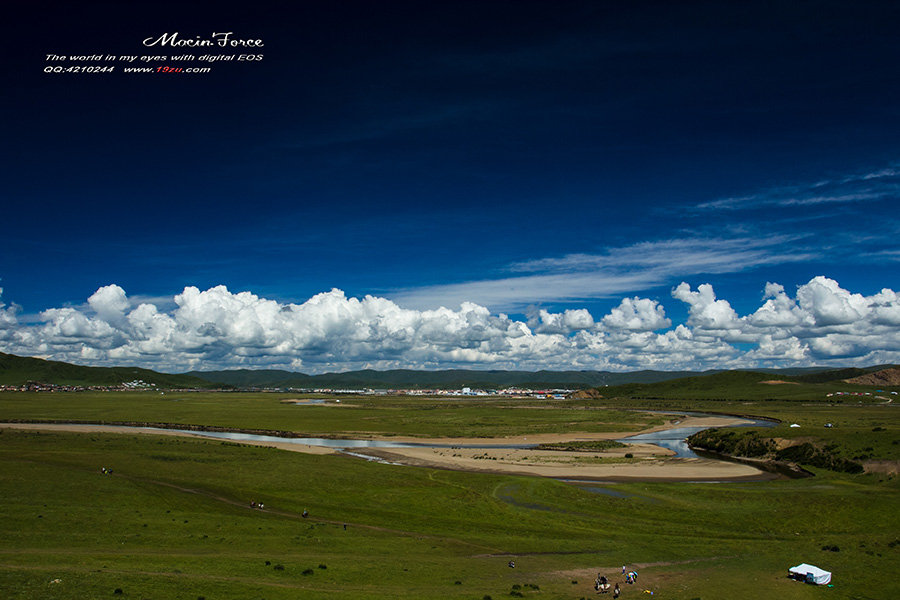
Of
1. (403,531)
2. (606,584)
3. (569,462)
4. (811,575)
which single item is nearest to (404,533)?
(403,531)

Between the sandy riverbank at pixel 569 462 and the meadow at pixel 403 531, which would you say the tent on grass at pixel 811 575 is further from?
the sandy riverbank at pixel 569 462

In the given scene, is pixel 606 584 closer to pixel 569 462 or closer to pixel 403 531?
pixel 403 531

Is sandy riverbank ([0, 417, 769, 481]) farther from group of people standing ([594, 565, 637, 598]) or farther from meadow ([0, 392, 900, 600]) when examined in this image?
group of people standing ([594, 565, 637, 598])

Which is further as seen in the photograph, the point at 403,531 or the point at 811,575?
the point at 403,531

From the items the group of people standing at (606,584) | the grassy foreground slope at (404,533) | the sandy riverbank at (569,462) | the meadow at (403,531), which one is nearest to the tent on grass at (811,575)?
the meadow at (403,531)

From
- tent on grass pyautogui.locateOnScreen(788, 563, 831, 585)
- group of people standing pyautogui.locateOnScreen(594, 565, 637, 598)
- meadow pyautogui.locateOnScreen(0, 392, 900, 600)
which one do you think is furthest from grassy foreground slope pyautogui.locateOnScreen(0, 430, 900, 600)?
tent on grass pyautogui.locateOnScreen(788, 563, 831, 585)

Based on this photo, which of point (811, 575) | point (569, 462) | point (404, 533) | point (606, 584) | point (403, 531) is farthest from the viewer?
point (569, 462)

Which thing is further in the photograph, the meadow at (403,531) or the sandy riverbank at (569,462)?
the sandy riverbank at (569,462)

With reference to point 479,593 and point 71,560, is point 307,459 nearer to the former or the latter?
point 71,560
